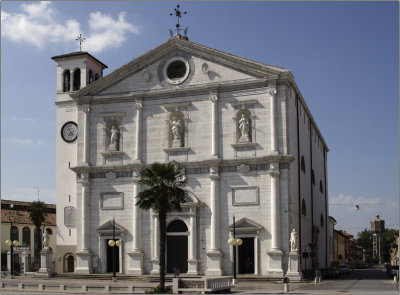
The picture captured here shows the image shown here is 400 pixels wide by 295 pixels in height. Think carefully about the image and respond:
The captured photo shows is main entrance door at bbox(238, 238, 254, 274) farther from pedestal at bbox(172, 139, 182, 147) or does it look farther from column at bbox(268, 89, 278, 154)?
pedestal at bbox(172, 139, 182, 147)

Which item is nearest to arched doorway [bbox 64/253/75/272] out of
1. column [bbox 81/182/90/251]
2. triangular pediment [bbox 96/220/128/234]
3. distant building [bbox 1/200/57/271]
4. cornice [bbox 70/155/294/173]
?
column [bbox 81/182/90/251]

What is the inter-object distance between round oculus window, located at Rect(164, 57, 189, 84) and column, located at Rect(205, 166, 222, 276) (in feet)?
26.0

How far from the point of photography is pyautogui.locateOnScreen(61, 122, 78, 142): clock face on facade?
50.2 m

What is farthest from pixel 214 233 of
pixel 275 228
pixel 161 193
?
pixel 161 193

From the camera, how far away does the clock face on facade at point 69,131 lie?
50156mm

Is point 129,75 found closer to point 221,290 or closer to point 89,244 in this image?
point 89,244

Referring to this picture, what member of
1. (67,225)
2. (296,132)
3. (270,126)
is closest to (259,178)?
(270,126)

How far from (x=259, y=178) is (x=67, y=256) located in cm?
1819

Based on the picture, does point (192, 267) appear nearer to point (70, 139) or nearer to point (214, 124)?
point (214, 124)

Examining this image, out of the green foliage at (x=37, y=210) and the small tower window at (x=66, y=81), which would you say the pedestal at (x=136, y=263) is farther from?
the green foliage at (x=37, y=210)

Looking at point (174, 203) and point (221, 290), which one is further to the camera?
point (174, 203)

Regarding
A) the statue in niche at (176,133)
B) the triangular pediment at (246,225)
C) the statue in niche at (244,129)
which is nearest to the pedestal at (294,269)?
the triangular pediment at (246,225)

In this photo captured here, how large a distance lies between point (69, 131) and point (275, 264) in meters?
21.8

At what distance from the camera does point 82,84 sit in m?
50.6
